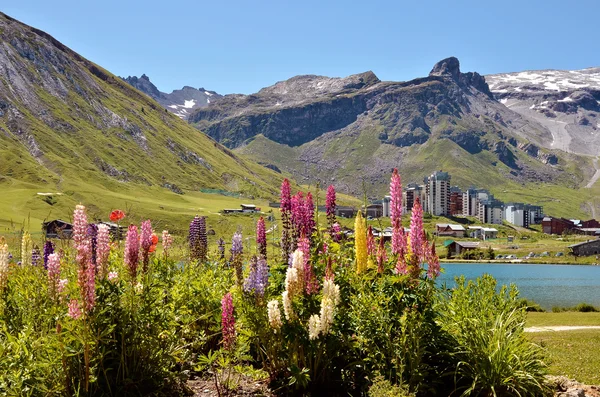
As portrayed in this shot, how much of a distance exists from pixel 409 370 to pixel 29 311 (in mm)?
6094

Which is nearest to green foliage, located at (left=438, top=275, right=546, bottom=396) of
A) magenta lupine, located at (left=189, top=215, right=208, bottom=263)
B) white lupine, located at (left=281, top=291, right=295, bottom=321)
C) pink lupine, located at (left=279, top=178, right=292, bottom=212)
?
white lupine, located at (left=281, top=291, right=295, bottom=321)

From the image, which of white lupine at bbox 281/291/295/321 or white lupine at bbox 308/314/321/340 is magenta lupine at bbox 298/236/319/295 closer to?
white lupine at bbox 281/291/295/321

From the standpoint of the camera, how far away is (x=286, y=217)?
10195 millimetres

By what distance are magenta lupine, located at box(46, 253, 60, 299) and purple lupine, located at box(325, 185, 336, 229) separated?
5.39 meters

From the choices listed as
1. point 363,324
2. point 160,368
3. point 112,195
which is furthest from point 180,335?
point 112,195

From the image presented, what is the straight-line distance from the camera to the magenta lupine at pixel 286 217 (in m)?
10.1

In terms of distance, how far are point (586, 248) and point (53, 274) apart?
16944 centimetres

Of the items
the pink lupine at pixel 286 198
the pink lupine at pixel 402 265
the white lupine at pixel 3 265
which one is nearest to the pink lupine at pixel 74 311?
the white lupine at pixel 3 265

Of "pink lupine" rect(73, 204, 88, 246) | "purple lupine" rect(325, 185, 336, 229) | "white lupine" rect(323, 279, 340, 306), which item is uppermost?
"purple lupine" rect(325, 185, 336, 229)

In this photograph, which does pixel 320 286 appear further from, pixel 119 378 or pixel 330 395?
pixel 119 378

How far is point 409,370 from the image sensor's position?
756 centimetres

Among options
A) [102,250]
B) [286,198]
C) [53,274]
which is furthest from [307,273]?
[53,274]

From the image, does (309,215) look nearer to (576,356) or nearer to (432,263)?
(432,263)

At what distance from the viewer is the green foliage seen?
7.76 m
